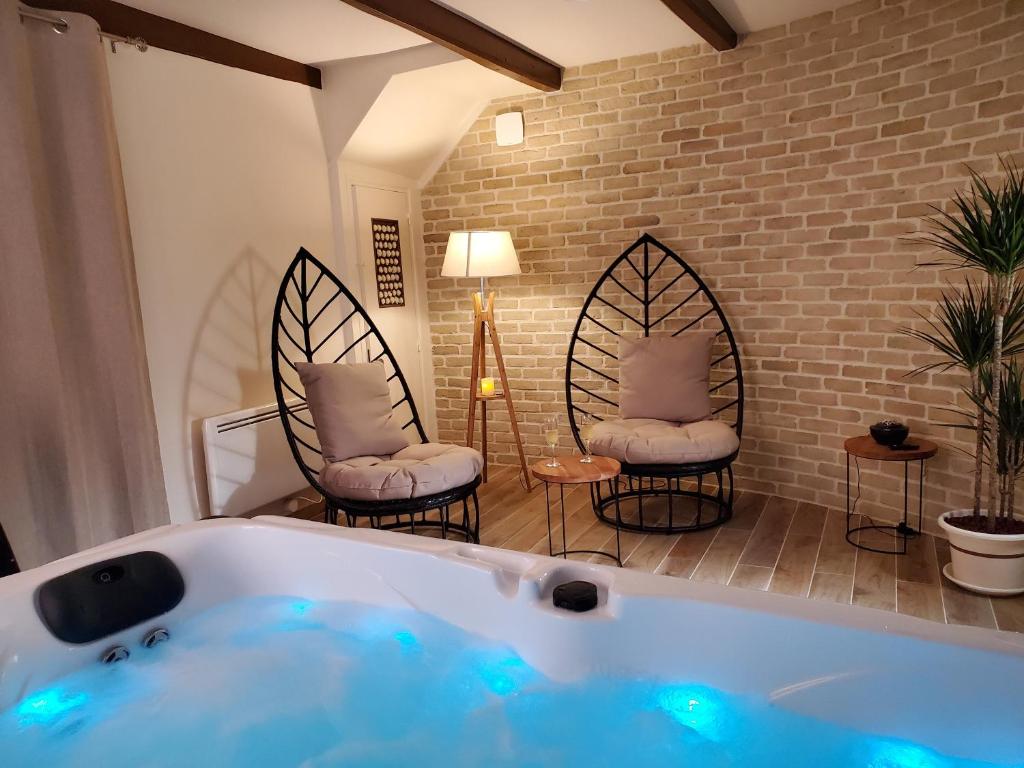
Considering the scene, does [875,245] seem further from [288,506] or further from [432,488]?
[288,506]

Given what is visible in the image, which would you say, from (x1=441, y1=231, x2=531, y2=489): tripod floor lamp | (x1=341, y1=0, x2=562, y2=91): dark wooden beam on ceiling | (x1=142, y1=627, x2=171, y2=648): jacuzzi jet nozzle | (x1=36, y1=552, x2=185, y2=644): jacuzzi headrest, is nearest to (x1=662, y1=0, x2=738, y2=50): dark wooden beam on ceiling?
(x1=341, y1=0, x2=562, y2=91): dark wooden beam on ceiling

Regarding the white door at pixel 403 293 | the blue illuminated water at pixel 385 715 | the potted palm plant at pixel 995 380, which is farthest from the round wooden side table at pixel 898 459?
the white door at pixel 403 293

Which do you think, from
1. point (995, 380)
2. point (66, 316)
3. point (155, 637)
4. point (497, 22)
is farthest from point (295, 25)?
point (995, 380)

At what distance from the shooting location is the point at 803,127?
11.6 feet

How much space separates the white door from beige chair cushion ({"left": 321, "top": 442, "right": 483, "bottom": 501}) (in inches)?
59.8

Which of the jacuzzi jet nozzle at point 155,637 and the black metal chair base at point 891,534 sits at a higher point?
the jacuzzi jet nozzle at point 155,637

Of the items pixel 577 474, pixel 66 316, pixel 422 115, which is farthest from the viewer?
pixel 422 115

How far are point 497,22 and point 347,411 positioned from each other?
1.91 m

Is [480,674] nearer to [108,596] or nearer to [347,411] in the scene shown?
[108,596]

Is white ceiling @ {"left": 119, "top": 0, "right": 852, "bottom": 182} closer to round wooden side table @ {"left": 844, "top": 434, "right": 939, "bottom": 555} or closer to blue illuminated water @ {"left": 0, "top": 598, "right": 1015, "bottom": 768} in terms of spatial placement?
round wooden side table @ {"left": 844, "top": 434, "right": 939, "bottom": 555}

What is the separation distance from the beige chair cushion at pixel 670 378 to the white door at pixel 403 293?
1.62 meters

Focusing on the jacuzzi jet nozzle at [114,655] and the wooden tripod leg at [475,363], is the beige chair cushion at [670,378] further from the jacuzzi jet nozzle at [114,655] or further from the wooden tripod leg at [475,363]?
the jacuzzi jet nozzle at [114,655]

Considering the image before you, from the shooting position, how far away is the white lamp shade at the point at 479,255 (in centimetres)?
404

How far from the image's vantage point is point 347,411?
3275mm
